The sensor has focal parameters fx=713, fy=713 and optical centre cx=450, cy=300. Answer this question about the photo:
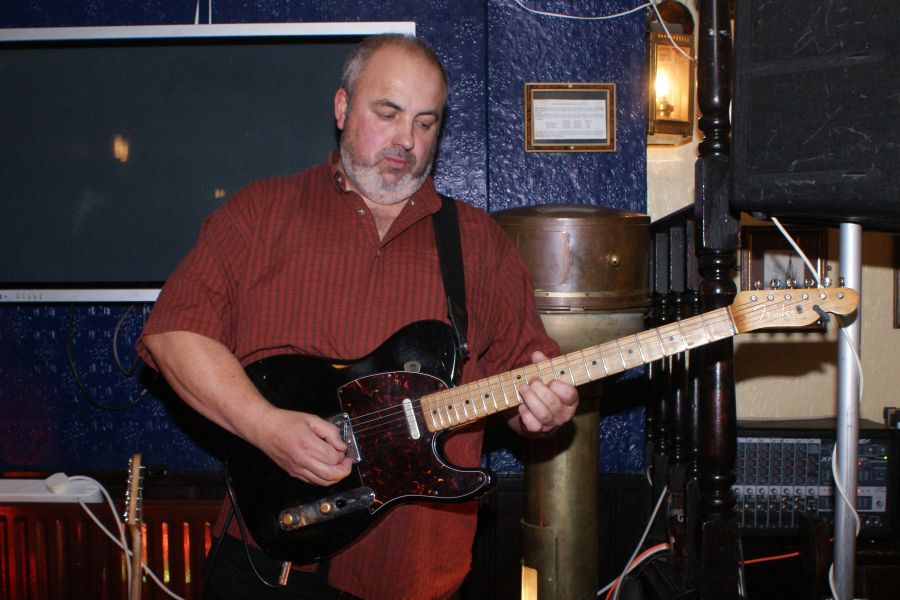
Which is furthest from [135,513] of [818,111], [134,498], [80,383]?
[818,111]

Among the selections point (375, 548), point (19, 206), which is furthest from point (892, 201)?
point (19, 206)

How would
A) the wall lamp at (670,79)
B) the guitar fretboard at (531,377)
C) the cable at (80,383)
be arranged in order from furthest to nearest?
the cable at (80,383) → the wall lamp at (670,79) → the guitar fretboard at (531,377)

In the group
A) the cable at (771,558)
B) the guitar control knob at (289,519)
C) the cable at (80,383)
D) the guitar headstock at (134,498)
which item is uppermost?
the cable at (80,383)

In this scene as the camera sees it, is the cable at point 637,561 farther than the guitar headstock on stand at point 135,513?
Yes

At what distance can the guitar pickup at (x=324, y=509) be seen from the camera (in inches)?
56.2

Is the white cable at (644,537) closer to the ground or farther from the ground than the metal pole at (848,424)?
closer to the ground

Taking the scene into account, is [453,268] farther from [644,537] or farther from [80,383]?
[80,383]

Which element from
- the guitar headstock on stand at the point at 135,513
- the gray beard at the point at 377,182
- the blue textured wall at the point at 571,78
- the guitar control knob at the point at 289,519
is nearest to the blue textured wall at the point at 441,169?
the blue textured wall at the point at 571,78

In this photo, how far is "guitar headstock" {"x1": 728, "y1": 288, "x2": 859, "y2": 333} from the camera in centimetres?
130

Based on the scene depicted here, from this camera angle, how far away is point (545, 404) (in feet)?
4.71

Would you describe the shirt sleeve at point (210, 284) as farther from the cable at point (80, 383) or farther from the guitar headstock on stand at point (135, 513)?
the cable at point (80, 383)

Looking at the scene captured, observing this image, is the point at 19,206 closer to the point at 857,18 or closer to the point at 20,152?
the point at 20,152

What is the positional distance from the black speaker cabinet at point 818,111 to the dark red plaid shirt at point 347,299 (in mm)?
601

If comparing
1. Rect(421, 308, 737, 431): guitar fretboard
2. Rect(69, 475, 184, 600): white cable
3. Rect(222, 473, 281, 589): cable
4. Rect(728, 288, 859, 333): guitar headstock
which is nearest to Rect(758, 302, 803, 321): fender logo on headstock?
Rect(728, 288, 859, 333): guitar headstock
